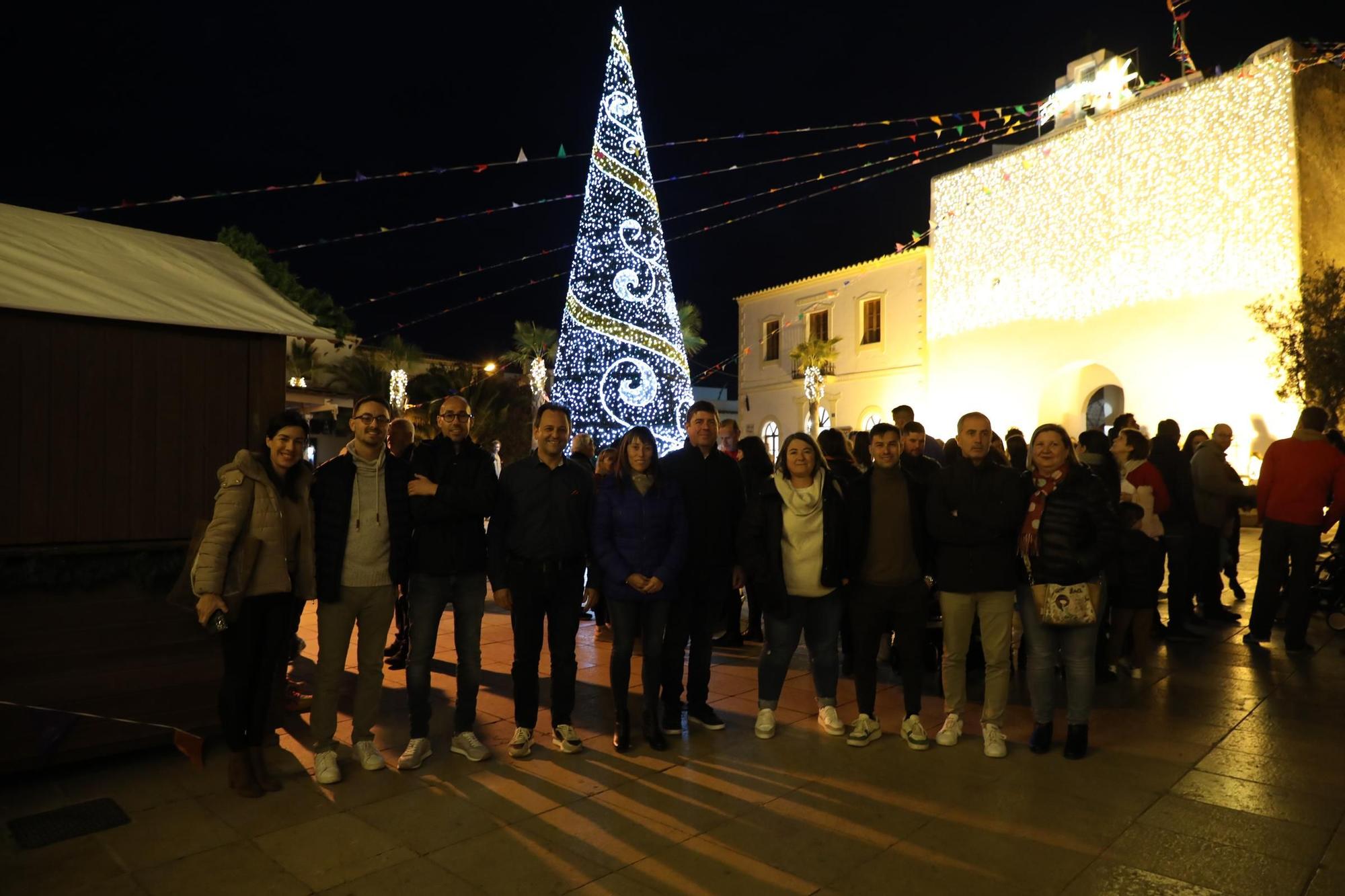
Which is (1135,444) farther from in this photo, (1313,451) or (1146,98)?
(1146,98)

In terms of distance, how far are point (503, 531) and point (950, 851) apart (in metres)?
2.27

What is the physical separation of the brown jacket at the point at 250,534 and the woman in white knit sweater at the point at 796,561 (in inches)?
81.2

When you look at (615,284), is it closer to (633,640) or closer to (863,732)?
(633,640)

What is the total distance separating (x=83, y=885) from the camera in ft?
8.60

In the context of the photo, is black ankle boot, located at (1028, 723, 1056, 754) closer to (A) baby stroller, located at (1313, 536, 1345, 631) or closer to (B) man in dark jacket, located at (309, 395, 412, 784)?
(B) man in dark jacket, located at (309, 395, 412, 784)

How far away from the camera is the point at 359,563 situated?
3582 mm

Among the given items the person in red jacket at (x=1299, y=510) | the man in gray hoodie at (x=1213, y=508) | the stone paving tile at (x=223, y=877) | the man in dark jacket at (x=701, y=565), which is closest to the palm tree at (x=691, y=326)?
the man in gray hoodie at (x=1213, y=508)

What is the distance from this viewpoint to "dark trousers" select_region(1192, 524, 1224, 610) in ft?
22.3

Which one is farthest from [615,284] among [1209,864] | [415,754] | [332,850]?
[1209,864]

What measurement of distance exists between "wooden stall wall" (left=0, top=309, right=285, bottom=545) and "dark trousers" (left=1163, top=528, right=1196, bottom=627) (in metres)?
6.25

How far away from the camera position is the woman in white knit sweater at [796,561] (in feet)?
13.0

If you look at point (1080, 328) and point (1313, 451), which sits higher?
point (1080, 328)

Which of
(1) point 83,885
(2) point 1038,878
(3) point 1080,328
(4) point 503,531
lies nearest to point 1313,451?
(2) point 1038,878

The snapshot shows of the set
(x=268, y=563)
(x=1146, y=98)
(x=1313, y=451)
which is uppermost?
(x=1146, y=98)
